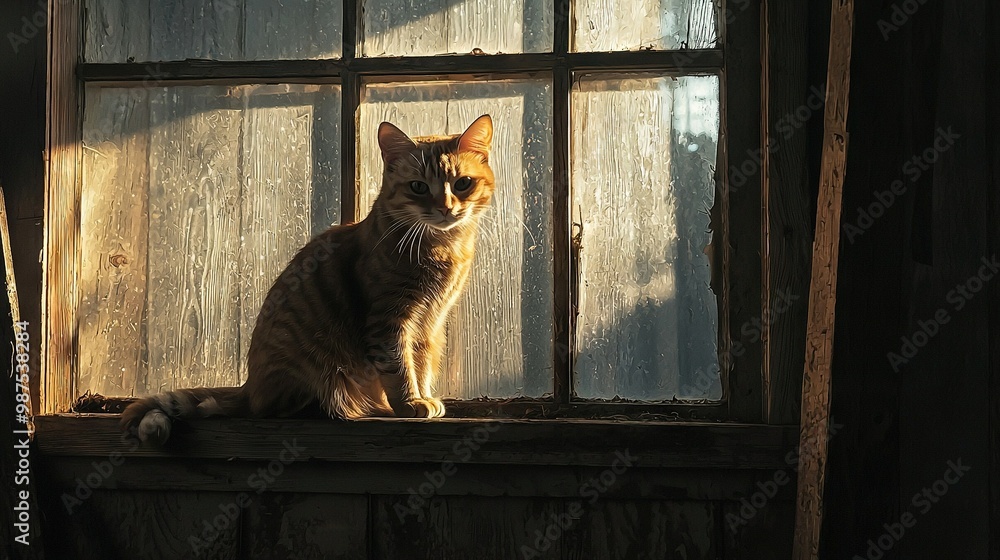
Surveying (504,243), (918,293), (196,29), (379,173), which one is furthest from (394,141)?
(918,293)

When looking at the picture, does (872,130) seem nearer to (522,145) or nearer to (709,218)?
(709,218)

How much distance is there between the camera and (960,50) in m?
1.56

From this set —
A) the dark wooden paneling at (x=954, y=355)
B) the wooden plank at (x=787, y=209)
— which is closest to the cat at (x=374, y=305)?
the wooden plank at (x=787, y=209)

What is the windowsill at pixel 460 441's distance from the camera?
1.60 metres

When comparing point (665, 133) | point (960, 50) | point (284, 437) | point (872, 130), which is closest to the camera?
point (872, 130)

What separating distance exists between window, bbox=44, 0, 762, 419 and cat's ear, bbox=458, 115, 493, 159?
0.30 feet

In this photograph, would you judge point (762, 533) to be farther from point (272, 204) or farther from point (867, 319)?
point (272, 204)

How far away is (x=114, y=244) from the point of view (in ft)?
6.18

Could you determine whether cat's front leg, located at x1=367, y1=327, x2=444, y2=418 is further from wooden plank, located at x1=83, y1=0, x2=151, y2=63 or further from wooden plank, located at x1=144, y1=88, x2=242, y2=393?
wooden plank, located at x1=83, y1=0, x2=151, y2=63

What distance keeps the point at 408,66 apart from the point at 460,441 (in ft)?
3.04

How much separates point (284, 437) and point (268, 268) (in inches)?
17.5

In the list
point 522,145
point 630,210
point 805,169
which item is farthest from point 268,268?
point 805,169

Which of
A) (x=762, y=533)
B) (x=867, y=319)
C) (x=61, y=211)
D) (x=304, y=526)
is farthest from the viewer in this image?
(x=61, y=211)

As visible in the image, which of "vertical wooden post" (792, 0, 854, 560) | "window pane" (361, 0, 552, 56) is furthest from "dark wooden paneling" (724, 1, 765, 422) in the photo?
"window pane" (361, 0, 552, 56)
